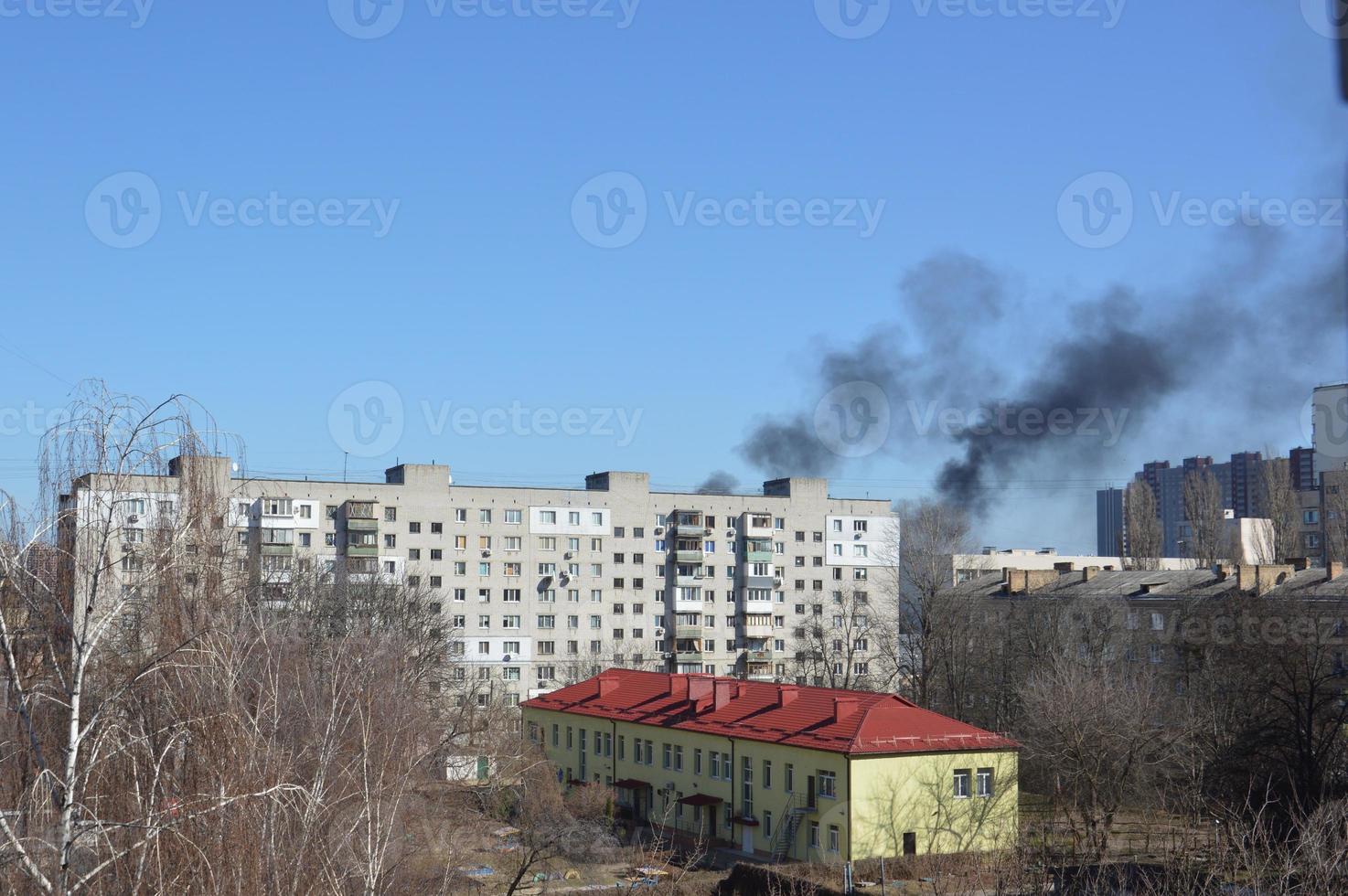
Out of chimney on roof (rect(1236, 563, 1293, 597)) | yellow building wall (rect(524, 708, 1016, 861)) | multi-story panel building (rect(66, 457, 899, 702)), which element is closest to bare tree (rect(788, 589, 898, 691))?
multi-story panel building (rect(66, 457, 899, 702))

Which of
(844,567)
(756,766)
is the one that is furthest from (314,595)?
(844,567)

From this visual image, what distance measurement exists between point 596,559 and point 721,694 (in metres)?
29.0

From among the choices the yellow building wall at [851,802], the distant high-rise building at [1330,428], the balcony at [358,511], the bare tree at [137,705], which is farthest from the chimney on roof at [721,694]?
the distant high-rise building at [1330,428]

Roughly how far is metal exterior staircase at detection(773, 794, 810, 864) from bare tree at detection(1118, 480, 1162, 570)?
48.1 meters

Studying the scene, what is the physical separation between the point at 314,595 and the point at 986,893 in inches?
1084

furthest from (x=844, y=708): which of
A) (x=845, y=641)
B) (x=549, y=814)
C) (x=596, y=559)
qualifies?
(x=845, y=641)

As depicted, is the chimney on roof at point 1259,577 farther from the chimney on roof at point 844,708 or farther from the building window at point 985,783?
the chimney on roof at point 844,708

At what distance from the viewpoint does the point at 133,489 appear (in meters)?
10.1

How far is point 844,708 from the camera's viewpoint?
39188 mm

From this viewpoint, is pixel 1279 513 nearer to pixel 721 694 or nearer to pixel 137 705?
pixel 721 694

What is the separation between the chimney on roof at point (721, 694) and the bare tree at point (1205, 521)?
41682 millimetres

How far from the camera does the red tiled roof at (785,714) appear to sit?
37656 mm

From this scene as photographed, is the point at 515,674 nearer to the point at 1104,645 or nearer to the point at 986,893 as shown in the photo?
the point at 1104,645

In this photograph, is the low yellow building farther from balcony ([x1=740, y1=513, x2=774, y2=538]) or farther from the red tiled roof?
balcony ([x1=740, y1=513, x2=774, y2=538])
